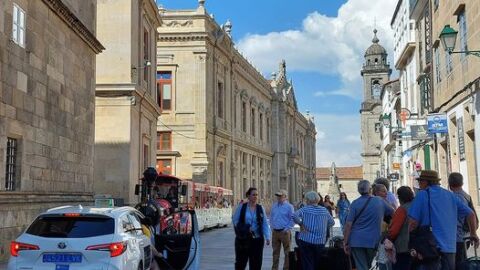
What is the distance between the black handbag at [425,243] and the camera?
259 inches

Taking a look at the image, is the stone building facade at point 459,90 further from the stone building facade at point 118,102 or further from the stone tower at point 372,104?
the stone tower at point 372,104

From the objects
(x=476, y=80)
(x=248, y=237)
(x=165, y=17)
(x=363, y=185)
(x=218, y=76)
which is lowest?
(x=248, y=237)

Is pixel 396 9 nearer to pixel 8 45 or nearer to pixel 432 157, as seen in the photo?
pixel 432 157

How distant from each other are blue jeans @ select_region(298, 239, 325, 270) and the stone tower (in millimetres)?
78182

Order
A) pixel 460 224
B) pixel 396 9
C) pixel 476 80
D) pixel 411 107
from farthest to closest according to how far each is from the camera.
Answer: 1. pixel 396 9
2. pixel 411 107
3. pixel 476 80
4. pixel 460 224

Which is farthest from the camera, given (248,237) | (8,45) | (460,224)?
(8,45)

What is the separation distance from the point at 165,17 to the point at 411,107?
17.0m

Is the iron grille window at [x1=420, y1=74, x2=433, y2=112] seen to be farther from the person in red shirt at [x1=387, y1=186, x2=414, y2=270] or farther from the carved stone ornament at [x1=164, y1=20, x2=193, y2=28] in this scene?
the carved stone ornament at [x1=164, y1=20, x2=193, y2=28]

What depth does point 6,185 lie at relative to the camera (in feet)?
40.9

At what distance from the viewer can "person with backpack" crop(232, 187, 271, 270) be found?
33.7ft

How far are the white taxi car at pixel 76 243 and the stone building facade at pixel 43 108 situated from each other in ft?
13.7

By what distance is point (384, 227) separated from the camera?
28.8 feet

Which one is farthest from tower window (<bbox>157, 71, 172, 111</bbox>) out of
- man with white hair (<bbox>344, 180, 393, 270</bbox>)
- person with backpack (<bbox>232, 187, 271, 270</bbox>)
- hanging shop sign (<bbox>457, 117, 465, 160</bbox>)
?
man with white hair (<bbox>344, 180, 393, 270</bbox>)

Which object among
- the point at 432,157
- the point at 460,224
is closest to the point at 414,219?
the point at 460,224
